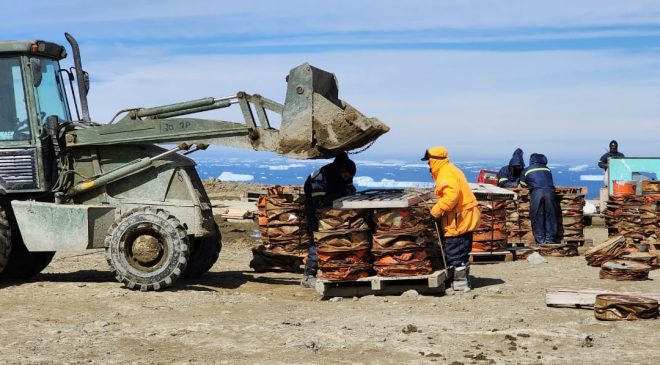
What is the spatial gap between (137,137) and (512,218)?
24.8ft

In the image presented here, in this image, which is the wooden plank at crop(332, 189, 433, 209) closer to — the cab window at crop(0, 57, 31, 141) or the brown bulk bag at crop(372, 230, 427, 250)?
the brown bulk bag at crop(372, 230, 427, 250)

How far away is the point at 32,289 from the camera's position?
12.2 metres

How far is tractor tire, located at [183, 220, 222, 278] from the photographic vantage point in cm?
1361

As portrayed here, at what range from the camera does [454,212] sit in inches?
464

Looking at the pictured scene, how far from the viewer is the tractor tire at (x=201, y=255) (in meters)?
13.6

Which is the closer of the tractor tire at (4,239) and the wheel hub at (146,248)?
the wheel hub at (146,248)

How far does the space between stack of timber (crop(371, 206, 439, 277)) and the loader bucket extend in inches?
43.6

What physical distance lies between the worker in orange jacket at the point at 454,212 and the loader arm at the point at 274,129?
0.89m

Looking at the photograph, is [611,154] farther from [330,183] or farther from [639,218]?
[330,183]

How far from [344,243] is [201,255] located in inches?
123

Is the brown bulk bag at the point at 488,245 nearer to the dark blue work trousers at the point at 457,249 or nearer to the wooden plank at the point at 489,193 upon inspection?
the wooden plank at the point at 489,193

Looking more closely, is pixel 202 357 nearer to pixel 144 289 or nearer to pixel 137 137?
pixel 144 289

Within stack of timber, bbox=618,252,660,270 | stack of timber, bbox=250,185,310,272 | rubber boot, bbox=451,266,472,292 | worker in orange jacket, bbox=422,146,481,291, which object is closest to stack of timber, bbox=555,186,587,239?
stack of timber, bbox=618,252,660,270

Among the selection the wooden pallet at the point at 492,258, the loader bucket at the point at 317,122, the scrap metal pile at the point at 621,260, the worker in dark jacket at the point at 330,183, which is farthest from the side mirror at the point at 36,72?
the scrap metal pile at the point at 621,260
